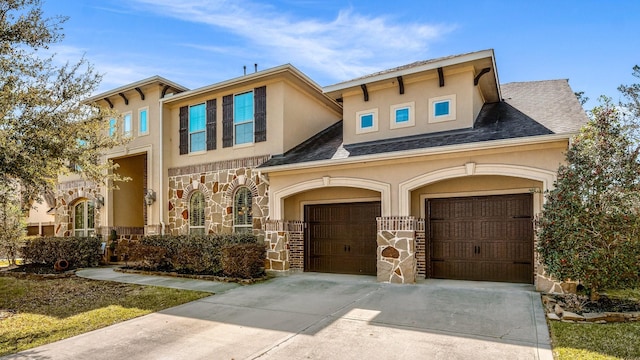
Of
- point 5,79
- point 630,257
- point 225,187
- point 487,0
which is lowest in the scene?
point 630,257

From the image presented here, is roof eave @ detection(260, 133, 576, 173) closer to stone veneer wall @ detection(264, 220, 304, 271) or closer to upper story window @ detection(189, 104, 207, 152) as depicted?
stone veneer wall @ detection(264, 220, 304, 271)

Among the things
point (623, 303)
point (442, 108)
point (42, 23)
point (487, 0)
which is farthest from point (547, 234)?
point (42, 23)

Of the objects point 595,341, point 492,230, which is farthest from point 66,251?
point 595,341

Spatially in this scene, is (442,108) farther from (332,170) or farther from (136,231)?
(136,231)

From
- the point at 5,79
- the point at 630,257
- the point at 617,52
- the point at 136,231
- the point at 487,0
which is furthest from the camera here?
the point at 136,231

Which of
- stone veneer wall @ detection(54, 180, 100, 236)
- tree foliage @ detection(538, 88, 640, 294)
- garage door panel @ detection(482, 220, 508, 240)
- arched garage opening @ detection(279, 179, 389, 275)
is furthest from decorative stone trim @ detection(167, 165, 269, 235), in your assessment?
tree foliage @ detection(538, 88, 640, 294)

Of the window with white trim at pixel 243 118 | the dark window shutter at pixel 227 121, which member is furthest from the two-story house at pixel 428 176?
the dark window shutter at pixel 227 121

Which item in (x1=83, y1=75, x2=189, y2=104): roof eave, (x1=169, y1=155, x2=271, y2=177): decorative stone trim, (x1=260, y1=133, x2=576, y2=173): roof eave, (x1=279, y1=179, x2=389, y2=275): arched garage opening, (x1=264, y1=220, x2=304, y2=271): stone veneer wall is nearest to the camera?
(x1=260, y1=133, x2=576, y2=173): roof eave

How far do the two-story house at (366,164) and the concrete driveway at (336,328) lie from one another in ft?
5.14

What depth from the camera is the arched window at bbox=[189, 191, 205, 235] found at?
13.8 m

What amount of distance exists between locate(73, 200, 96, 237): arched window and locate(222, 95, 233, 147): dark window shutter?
25.0ft

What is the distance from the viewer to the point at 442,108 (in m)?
10.6

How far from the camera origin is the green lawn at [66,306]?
627 cm

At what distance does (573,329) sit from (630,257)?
175cm
